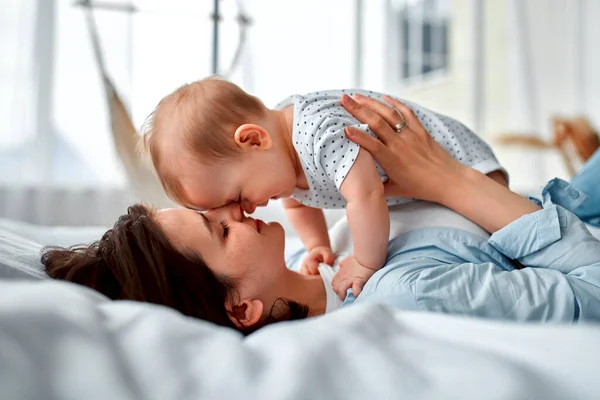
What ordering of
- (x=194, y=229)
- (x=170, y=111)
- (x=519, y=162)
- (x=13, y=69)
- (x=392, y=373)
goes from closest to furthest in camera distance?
1. (x=392, y=373)
2. (x=194, y=229)
3. (x=170, y=111)
4. (x=13, y=69)
5. (x=519, y=162)

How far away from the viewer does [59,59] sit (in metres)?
2.83

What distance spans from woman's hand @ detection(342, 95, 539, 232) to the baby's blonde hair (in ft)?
0.67

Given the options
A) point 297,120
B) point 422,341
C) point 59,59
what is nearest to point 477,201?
point 297,120

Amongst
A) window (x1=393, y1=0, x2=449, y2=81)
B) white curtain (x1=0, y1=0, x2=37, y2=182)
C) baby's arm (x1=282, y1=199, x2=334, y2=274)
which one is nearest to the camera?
baby's arm (x1=282, y1=199, x2=334, y2=274)

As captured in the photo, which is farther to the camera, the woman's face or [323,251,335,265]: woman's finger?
[323,251,335,265]: woman's finger

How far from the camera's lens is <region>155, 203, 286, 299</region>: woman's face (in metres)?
0.89

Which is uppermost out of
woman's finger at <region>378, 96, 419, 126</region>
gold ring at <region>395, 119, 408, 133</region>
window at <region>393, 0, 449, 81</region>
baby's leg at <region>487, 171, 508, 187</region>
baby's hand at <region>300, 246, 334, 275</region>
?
window at <region>393, 0, 449, 81</region>

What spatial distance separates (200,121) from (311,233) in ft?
1.32

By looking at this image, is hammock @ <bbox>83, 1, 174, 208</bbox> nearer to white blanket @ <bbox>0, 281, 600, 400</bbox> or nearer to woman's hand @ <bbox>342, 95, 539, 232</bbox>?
woman's hand @ <bbox>342, 95, 539, 232</bbox>

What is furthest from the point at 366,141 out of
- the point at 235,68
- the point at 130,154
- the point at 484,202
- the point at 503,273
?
the point at 235,68

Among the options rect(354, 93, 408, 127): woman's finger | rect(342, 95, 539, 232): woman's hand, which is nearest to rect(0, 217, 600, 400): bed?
rect(342, 95, 539, 232): woman's hand

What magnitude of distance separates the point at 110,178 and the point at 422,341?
2.61 meters

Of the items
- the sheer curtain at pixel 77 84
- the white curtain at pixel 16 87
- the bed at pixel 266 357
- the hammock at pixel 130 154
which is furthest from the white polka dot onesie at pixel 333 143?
the white curtain at pixel 16 87

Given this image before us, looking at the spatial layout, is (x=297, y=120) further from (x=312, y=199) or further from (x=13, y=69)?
(x=13, y=69)
